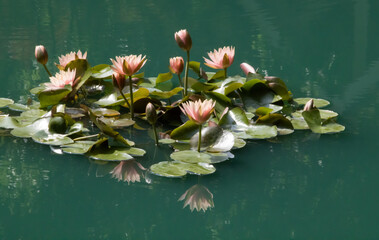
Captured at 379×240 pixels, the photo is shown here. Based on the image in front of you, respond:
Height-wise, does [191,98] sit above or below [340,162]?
above

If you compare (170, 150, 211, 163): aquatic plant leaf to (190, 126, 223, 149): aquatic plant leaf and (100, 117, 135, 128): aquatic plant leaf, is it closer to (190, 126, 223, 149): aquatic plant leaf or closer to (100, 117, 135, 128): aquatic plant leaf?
(190, 126, 223, 149): aquatic plant leaf

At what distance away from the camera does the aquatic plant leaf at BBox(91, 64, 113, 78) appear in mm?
2416

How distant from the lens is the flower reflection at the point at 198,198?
1454 millimetres

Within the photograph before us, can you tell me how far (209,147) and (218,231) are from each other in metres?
0.49

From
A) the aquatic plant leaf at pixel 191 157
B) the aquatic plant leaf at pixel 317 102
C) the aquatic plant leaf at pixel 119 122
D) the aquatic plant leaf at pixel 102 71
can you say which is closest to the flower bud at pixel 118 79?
the aquatic plant leaf at pixel 119 122

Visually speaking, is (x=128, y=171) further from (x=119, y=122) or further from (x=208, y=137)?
(x=119, y=122)

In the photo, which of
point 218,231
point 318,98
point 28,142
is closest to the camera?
point 218,231

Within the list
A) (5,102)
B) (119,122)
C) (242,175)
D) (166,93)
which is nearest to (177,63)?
(166,93)

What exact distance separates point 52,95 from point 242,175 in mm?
975

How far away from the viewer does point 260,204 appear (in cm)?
146

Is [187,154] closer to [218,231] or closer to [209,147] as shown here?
[209,147]

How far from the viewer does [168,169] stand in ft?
5.36

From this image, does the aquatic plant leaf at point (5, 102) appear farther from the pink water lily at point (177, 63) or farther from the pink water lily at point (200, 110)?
the pink water lily at point (200, 110)

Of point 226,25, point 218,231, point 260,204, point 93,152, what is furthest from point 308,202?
point 226,25
